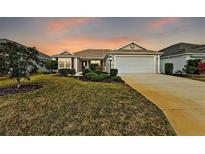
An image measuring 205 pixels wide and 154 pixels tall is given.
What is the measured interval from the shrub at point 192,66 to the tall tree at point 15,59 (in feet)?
43.4

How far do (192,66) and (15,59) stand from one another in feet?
47.1

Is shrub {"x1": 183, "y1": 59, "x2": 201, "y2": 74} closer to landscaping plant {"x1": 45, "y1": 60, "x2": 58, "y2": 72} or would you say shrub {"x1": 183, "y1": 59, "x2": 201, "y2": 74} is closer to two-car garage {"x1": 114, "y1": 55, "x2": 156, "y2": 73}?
two-car garage {"x1": 114, "y1": 55, "x2": 156, "y2": 73}

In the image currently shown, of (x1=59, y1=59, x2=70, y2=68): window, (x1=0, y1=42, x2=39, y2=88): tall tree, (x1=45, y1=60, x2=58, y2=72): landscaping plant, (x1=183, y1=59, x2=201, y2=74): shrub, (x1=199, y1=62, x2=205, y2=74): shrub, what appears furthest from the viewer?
(x1=59, y1=59, x2=70, y2=68): window

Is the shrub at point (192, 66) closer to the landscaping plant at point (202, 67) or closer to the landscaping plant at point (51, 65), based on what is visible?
the landscaping plant at point (202, 67)

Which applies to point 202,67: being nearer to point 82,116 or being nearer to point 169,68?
point 169,68

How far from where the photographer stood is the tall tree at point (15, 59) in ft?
25.7

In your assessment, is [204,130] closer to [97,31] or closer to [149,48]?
[97,31]

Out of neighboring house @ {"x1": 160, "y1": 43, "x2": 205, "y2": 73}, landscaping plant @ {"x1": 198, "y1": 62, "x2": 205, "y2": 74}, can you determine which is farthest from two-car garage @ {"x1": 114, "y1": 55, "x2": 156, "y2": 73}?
landscaping plant @ {"x1": 198, "y1": 62, "x2": 205, "y2": 74}

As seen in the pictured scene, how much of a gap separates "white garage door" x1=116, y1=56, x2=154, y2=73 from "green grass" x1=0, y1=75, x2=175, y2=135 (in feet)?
35.7

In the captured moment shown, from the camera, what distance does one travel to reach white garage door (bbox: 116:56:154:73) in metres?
17.4
